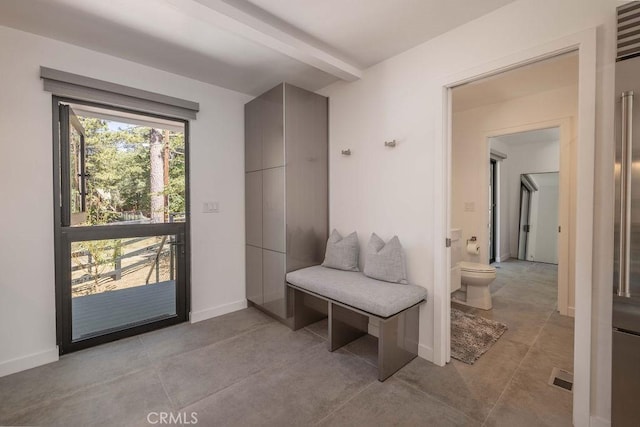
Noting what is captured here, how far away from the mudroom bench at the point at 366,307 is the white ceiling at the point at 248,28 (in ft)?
6.39

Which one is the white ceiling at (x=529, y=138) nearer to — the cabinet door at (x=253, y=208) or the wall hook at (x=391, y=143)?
the wall hook at (x=391, y=143)

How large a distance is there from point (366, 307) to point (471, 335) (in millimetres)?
1349

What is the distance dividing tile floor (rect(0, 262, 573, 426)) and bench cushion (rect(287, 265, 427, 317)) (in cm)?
52

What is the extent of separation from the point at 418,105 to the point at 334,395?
2.32m

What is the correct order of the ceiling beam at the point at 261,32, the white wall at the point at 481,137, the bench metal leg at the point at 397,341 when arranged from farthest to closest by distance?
the white wall at the point at 481,137 < the bench metal leg at the point at 397,341 < the ceiling beam at the point at 261,32

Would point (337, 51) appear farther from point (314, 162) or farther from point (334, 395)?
point (334, 395)

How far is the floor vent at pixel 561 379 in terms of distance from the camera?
190cm

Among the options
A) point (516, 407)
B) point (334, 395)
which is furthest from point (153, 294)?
point (516, 407)

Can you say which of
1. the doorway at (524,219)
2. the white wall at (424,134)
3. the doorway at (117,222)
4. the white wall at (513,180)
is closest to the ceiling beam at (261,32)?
the white wall at (424,134)

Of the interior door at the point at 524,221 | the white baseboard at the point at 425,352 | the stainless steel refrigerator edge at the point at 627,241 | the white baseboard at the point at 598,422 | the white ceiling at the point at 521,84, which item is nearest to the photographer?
the stainless steel refrigerator edge at the point at 627,241

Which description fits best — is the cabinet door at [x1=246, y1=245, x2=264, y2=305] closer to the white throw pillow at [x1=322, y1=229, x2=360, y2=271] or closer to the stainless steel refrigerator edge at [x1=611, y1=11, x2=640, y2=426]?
the white throw pillow at [x1=322, y1=229, x2=360, y2=271]

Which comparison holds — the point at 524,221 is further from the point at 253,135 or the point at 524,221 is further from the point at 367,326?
the point at 253,135

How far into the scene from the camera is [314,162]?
119 inches

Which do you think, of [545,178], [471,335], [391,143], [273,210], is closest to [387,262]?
[391,143]
